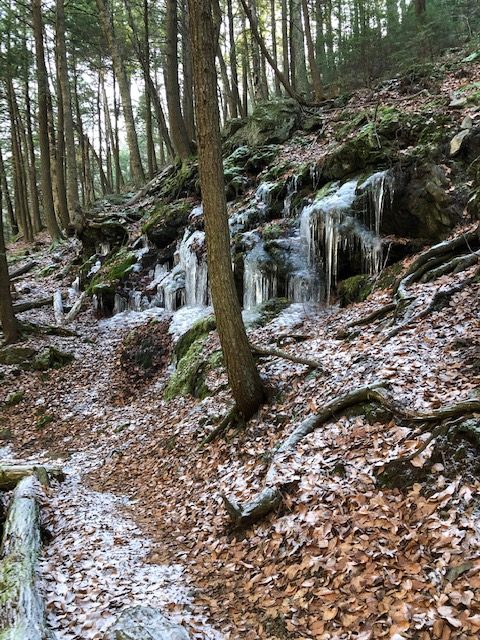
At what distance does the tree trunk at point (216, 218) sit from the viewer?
548cm

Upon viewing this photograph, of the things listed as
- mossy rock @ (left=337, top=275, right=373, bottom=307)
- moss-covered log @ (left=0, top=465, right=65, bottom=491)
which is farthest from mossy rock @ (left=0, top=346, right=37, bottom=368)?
mossy rock @ (left=337, top=275, right=373, bottom=307)

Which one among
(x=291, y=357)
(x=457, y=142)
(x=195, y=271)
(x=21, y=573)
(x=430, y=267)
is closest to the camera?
(x=21, y=573)

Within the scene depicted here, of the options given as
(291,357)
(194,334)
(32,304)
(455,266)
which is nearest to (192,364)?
(194,334)

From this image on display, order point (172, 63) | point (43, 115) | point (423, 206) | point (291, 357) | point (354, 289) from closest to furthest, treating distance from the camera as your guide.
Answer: point (291, 357)
point (423, 206)
point (354, 289)
point (172, 63)
point (43, 115)

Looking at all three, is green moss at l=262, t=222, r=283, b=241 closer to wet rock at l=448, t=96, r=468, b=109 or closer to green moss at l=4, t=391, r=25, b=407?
wet rock at l=448, t=96, r=468, b=109

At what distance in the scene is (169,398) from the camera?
944 centimetres

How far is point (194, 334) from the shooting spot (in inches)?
420

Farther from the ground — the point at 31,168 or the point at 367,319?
the point at 31,168

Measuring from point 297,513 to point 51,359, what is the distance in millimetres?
8718

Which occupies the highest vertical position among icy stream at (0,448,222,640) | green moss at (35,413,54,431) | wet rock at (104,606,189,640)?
green moss at (35,413,54,431)

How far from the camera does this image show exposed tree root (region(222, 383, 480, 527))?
4344 mm

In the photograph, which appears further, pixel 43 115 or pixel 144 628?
pixel 43 115

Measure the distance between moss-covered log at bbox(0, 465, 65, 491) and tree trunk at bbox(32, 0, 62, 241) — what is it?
1530 centimetres

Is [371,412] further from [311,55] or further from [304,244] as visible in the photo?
[311,55]
